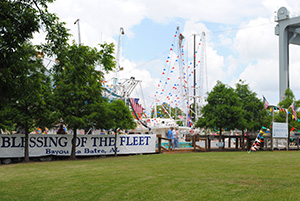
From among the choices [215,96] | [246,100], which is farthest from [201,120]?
[246,100]

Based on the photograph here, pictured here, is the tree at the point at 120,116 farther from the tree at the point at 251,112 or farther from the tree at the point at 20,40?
the tree at the point at 20,40

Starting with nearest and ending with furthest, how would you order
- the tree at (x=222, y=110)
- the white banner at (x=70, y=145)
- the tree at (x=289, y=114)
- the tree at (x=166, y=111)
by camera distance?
1. the white banner at (x=70, y=145)
2. the tree at (x=222, y=110)
3. the tree at (x=289, y=114)
4. the tree at (x=166, y=111)

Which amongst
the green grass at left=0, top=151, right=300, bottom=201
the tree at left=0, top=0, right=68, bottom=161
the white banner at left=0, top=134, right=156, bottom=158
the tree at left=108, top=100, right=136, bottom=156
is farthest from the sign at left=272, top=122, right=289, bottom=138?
the tree at left=0, top=0, right=68, bottom=161

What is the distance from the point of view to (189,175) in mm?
11562

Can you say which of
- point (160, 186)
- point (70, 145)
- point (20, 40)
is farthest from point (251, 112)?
point (20, 40)

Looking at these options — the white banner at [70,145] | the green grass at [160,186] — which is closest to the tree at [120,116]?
the white banner at [70,145]

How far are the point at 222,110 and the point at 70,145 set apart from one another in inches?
536

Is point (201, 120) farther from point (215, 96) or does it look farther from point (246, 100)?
point (246, 100)

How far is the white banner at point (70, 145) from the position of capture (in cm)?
2020

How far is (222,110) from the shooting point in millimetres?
29969

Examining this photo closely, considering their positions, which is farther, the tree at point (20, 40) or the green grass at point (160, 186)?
the green grass at point (160, 186)

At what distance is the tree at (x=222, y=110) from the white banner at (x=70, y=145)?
6652 mm

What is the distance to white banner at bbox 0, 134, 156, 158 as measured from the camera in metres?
20.2

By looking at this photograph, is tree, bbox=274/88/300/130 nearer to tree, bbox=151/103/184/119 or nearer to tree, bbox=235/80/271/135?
tree, bbox=235/80/271/135
